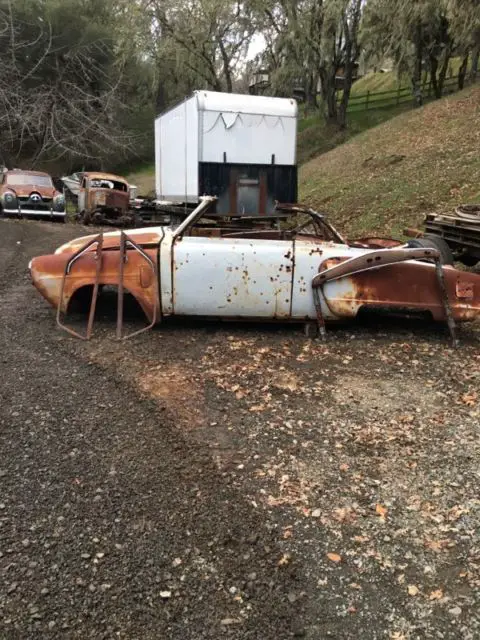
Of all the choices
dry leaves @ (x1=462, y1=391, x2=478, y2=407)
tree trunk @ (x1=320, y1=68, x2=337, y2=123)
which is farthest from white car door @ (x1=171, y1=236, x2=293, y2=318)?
tree trunk @ (x1=320, y1=68, x2=337, y2=123)

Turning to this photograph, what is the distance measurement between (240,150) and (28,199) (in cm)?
814

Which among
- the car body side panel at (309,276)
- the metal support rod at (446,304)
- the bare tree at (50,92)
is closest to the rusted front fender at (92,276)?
the car body side panel at (309,276)

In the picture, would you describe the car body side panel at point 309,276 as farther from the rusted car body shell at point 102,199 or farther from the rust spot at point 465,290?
the rusted car body shell at point 102,199

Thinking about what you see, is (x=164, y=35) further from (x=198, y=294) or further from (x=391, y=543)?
(x=391, y=543)

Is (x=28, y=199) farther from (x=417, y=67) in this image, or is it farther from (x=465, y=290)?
(x=417, y=67)

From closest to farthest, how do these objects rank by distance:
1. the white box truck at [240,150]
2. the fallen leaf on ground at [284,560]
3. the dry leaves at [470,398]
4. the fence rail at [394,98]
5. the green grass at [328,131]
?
the fallen leaf on ground at [284,560], the dry leaves at [470,398], the white box truck at [240,150], the green grass at [328,131], the fence rail at [394,98]

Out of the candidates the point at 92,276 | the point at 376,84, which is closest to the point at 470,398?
the point at 92,276

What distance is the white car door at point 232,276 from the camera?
5.31 metres

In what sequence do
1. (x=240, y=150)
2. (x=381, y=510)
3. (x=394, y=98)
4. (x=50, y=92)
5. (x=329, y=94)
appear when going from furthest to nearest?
(x=394, y=98) < (x=329, y=94) < (x=50, y=92) < (x=240, y=150) < (x=381, y=510)

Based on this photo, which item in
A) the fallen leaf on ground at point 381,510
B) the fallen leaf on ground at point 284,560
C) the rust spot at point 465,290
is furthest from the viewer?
the rust spot at point 465,290

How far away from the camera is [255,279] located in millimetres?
5320

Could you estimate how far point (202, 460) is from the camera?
10.6 ft

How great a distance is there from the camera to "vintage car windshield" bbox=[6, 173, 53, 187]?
58.1 feet

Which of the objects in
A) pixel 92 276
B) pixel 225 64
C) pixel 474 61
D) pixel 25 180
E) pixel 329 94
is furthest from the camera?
pixel 329 94
